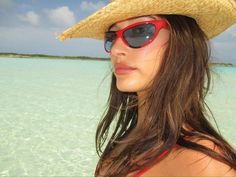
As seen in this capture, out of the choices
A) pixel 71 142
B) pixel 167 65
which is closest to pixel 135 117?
pixel 167 65

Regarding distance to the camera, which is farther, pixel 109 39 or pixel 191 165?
pixel 109 39

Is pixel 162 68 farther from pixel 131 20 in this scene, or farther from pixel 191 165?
pixel 191 165

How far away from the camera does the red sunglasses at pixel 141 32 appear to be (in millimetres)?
1588

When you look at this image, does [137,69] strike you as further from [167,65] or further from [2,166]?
[2,166]

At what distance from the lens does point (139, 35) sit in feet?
5.33

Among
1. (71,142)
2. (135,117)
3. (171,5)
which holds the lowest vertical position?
(71,142)

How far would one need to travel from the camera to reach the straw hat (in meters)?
1.52

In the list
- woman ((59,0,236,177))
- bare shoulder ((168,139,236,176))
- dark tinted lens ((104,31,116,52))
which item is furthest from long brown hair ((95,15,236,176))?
dark tinted lens ((104,31,116,52))

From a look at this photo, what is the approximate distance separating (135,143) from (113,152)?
1.06ft

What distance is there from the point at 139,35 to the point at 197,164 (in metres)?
0.72

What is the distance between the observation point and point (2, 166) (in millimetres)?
4555

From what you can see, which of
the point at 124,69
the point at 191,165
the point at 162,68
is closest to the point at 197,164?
the point at 191,165

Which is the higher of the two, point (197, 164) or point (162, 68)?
point (162, 68)

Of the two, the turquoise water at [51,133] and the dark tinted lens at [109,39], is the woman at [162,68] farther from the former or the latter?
the turquoise water at [51,133]
